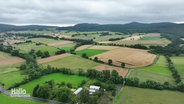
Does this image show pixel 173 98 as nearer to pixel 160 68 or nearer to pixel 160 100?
pixel 160 100

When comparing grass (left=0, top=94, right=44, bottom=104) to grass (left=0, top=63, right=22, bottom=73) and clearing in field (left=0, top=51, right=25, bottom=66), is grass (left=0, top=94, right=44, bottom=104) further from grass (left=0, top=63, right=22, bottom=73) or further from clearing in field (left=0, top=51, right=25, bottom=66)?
clearing in field (left=0, top=51, right=25, bottom=66)

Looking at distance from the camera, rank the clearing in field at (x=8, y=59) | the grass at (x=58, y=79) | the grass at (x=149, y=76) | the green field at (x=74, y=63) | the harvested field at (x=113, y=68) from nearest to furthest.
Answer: the grass at (x=58, y=79) → the grass at (x=149, y=76) → the harvested field at (x=113, y=68) → the green field at (x=74, y=63) → the clearing in field at (x=8, y=59)

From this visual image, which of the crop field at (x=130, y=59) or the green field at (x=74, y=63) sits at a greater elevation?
the crop field at (x=130, y=59)

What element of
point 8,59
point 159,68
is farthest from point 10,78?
point 159,68

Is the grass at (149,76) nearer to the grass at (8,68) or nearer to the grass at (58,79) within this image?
the grass at (58,79)

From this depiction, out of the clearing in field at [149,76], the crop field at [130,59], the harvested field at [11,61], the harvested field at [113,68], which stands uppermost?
the crop field at [130,59]

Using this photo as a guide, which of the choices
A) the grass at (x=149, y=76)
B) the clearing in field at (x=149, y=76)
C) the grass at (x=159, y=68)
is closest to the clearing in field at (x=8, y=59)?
the clearing in field at (x=149, y=76)
